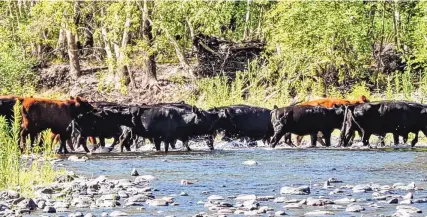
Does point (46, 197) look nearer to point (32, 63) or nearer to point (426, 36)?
point (426, 36)

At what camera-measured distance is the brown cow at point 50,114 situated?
21.4m

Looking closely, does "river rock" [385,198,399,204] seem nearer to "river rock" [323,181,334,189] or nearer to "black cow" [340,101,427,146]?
"river rock" [323,181,334,189]

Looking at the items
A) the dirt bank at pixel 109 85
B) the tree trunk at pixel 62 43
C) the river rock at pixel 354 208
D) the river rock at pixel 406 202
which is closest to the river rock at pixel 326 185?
the river rock at pixel 406 202

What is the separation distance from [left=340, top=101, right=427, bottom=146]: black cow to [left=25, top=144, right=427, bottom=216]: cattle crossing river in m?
1.80

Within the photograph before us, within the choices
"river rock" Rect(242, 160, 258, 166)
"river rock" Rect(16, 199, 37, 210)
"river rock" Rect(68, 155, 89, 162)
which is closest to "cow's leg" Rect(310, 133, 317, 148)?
"river rock" Rect(242, 160, 258, 166)

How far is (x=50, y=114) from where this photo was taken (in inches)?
859

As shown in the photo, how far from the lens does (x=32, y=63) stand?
4069cm

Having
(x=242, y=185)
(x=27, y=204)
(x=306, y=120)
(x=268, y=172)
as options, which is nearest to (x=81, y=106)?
(x=306, y=120)

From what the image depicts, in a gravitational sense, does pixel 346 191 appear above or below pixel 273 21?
below

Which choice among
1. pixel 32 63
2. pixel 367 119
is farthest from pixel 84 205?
pixel 32 63

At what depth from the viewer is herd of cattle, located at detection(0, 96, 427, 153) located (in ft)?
71.3

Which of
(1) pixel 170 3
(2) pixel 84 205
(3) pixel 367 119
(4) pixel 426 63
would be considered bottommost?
(2) pixel 84 205

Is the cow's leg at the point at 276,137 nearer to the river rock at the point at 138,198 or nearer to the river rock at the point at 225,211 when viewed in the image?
the river rock at the point at 138,198

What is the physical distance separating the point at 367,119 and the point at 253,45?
13.5 metres
